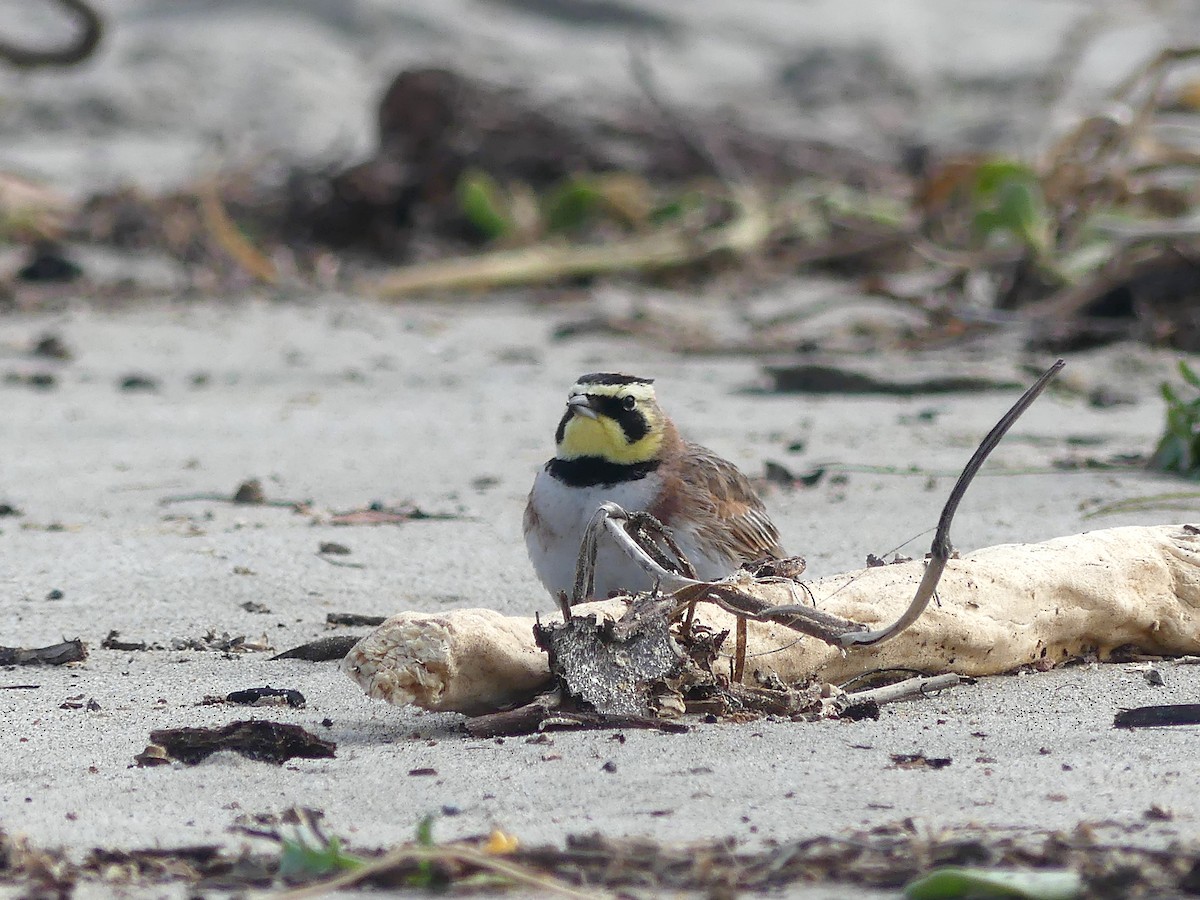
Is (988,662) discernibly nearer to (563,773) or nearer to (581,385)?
(563,773)

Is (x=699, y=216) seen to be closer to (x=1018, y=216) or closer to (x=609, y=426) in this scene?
(x=1018, y=216)

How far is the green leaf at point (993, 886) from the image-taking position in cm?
210

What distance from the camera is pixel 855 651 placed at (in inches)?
129

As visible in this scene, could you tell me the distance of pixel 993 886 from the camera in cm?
210

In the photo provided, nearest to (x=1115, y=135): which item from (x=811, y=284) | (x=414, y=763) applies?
(x=811, y=284)

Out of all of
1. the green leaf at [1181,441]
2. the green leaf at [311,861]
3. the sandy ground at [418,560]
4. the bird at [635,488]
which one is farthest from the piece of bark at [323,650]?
the green leaf at [1181,441]

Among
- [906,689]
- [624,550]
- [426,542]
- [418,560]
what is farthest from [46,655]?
[906,689]

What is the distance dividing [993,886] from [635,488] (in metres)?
2.25

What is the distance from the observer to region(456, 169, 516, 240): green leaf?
10828 mm

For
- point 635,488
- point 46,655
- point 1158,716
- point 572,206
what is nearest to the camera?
point 1158,716

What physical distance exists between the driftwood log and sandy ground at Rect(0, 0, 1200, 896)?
10 cm

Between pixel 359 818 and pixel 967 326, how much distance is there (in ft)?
19.4

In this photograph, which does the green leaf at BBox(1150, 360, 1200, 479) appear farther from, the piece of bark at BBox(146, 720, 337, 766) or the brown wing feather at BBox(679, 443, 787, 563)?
the piece of bark at BBox(146, 720, 337, 766)

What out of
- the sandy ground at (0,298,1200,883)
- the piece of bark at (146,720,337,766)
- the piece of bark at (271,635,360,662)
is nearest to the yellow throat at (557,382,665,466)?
the sandy ground at (0,298,1200,883)
